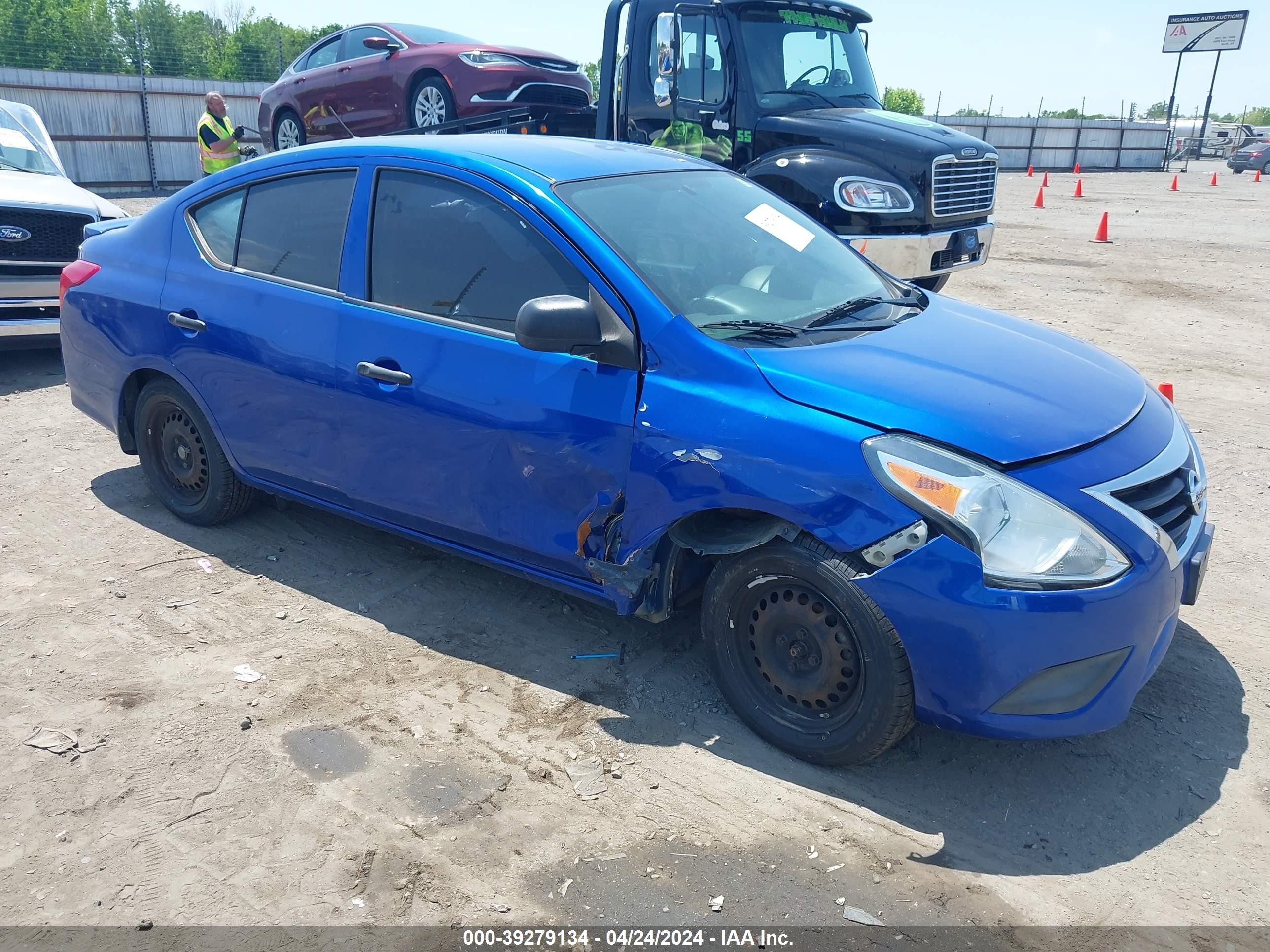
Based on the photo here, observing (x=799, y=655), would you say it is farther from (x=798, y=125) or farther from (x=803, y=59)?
(x=803, y=59)

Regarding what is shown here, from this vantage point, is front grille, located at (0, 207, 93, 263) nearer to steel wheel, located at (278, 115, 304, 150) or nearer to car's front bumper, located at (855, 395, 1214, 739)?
A: steel wheel, located at (278, 115, 304, 150)

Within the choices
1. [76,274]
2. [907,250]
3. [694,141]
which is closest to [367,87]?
[694,141]

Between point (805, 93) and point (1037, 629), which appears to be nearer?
Answer: point (1037, 629)

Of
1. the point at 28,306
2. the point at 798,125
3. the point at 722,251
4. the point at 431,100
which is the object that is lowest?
the point at 28,306

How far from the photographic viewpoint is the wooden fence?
2134 centimetres

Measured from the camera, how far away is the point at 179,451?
5016mm

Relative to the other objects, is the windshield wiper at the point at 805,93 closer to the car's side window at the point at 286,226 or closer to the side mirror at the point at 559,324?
the car's side window at the point at 286,226

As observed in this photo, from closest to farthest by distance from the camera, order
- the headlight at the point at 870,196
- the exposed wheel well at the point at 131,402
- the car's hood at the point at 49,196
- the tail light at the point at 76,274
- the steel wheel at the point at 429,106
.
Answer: the exposed wheel well at the point at 131,402 < the tail light at the point at 76,274 < the car's hood at the point at 49,196 < the headlight at the point at 870,196 < the steel wheel at the point at 429,106

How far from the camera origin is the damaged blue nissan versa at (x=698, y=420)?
2910 mm

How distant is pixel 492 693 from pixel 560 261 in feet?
5.09

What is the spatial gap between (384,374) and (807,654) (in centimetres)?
188

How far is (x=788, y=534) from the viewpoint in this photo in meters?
3.13

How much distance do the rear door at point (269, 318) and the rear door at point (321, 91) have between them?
7638mm

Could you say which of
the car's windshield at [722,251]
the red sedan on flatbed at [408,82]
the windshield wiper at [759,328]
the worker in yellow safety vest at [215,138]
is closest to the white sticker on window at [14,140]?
the red sedan on flatbed at [408,82]
